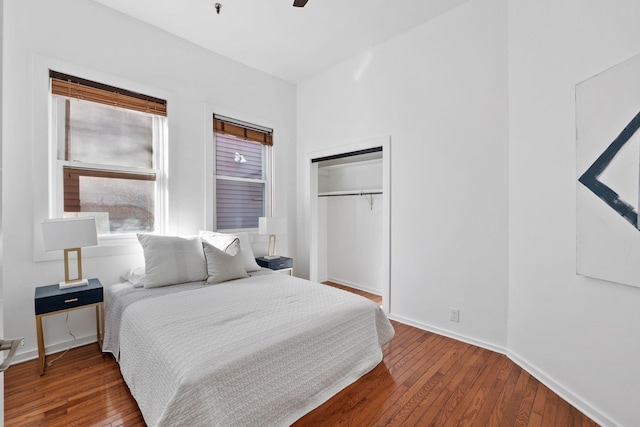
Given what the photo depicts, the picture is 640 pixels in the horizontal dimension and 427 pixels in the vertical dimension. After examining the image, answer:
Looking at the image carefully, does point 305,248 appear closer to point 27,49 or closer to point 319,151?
point 319,151

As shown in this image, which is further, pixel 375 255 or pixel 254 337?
pixel 375 255

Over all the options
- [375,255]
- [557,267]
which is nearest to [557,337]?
[557,267]

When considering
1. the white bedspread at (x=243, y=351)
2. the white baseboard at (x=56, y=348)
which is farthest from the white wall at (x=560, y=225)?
the white baseboard at (x=56, y=348)

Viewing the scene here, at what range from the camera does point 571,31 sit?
2.00 metres

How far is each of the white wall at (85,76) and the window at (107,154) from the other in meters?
0.12

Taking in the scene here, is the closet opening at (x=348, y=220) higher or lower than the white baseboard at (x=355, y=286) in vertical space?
higher

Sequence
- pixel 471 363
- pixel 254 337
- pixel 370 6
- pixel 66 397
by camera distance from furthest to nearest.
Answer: pixel 370 6, pixel 471 363, pixel 66 397, pixel 254 337

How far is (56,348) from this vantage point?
254 cm

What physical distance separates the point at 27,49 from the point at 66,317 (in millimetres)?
2197

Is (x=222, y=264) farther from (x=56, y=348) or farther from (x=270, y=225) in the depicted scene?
(x=56, y=348)

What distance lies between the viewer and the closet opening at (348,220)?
420 centimetres

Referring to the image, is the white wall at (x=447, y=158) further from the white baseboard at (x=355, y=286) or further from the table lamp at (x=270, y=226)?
the table lamp at (x=270, y=226)

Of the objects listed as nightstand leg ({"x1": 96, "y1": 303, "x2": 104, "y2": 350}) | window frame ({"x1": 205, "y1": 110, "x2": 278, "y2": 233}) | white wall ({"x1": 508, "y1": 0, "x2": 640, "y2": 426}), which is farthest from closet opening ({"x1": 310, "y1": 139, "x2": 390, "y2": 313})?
nightstand leg ({"x1": 96, "y1": 303, "x2": 104, "y2": 350})

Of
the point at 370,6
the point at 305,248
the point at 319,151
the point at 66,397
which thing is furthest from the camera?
the point at 305,248
